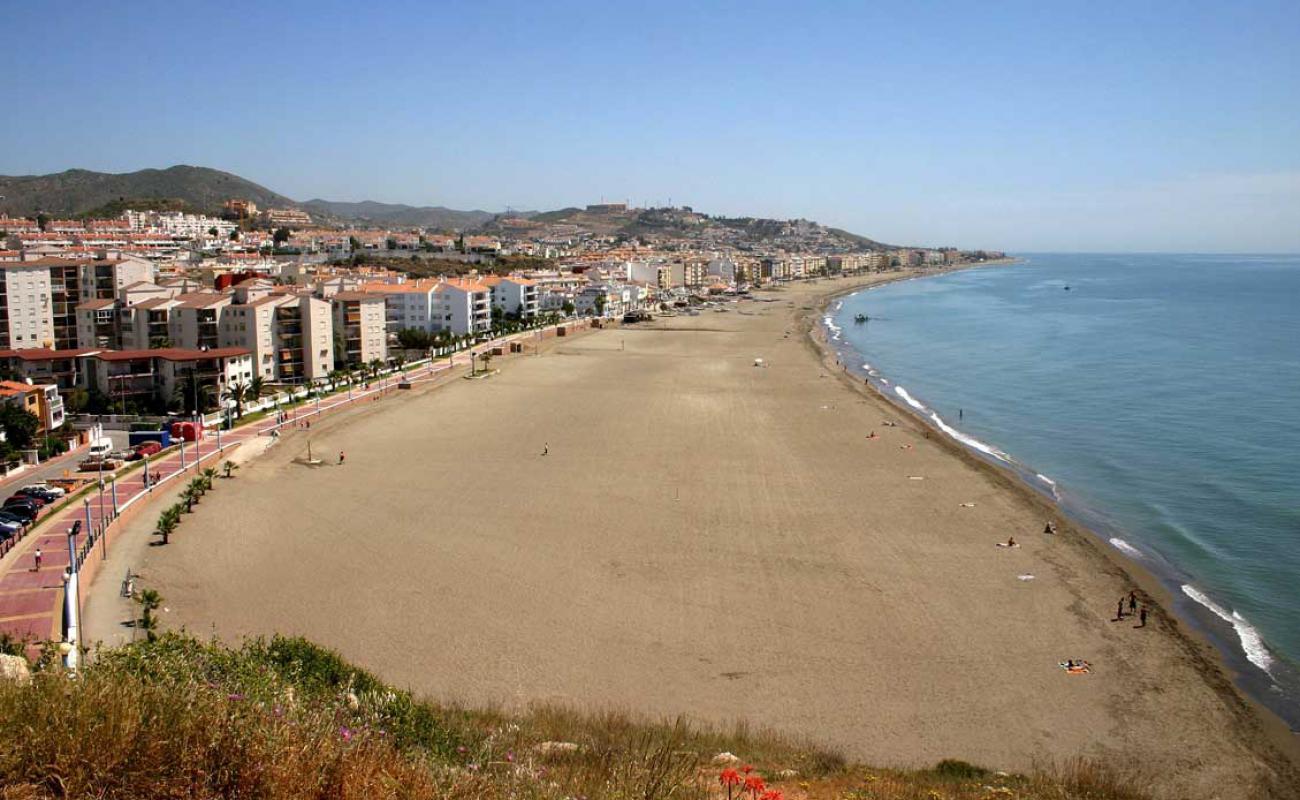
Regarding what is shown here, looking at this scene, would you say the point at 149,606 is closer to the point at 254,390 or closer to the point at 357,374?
the point at 254,390

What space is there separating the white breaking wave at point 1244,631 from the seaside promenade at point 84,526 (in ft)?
47.1

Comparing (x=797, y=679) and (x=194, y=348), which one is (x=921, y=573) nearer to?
(x=797, y=679)

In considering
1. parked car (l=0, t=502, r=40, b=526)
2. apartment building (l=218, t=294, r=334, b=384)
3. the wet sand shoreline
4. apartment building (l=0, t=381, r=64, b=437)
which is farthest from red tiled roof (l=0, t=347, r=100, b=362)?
parked car (l=0, t=502, r=40, b=526)

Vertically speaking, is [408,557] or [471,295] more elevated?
[471,295]

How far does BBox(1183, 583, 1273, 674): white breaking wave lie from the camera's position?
12352 mm

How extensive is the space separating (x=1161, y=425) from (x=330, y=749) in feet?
88.6

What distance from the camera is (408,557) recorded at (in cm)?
1550

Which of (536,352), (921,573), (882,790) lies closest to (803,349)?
(536,352)

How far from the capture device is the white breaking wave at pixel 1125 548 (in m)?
16.2

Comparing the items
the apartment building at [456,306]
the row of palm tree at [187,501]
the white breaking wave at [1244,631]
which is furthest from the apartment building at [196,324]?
the white breaking wave at [1244,631]

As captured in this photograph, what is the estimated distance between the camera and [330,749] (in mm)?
5324

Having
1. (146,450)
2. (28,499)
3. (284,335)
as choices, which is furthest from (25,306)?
(28,499)

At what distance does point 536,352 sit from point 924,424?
23068 mm

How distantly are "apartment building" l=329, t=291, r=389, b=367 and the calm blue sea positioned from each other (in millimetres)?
20339
